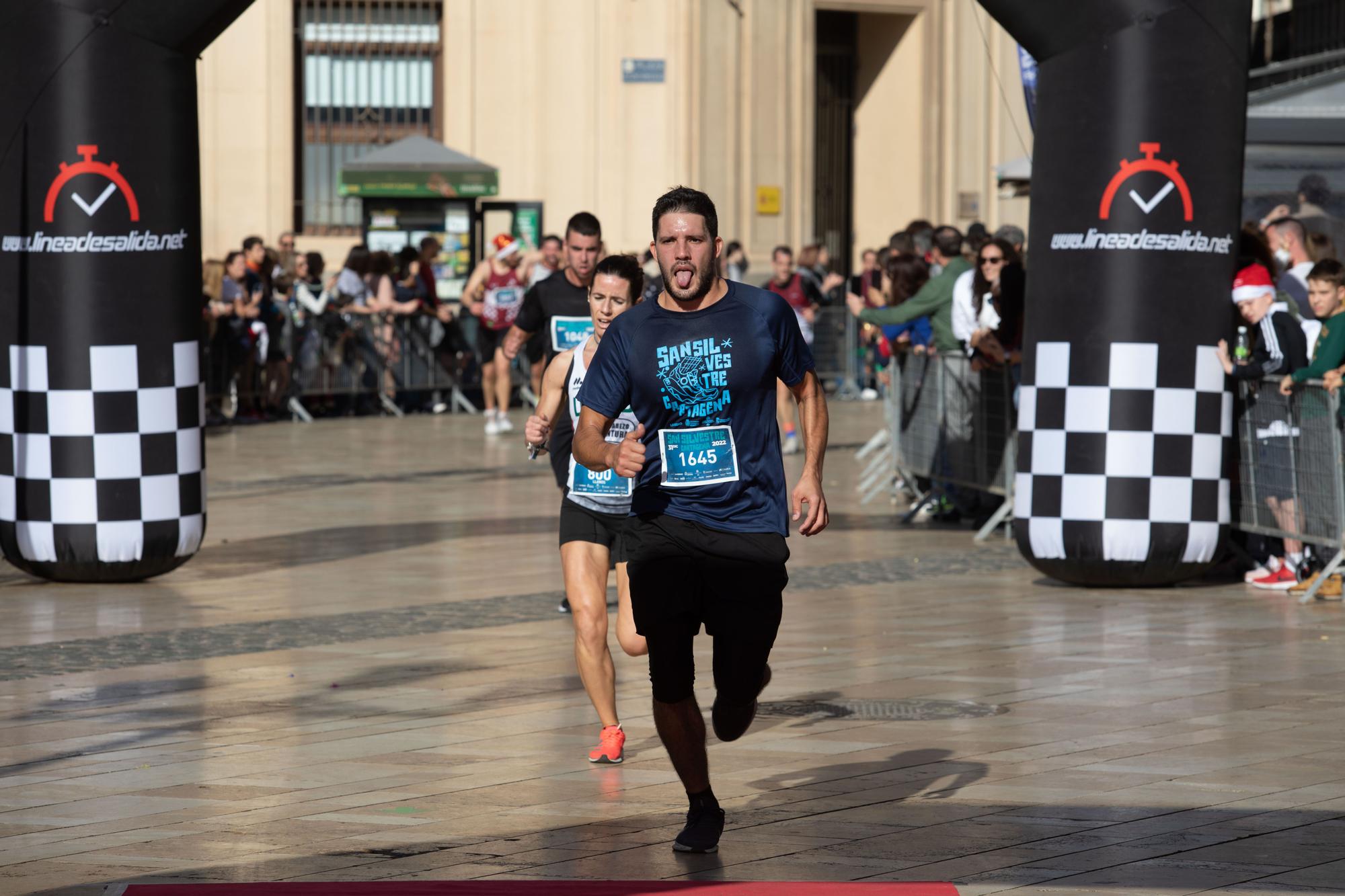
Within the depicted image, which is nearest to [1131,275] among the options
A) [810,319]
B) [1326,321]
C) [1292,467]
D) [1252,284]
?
[1252,284]

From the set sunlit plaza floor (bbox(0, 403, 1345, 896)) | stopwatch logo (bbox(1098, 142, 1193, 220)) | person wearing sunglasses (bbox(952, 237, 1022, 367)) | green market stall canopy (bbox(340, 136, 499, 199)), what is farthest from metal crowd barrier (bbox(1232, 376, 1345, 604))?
green market stall canopy (bbox(340, 136, 499, 199))

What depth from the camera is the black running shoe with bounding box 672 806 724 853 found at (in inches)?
230

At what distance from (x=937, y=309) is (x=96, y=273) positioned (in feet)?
18.7

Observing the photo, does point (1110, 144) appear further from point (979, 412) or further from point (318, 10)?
point (318, 10)

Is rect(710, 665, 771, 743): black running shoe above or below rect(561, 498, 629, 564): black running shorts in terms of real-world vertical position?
below

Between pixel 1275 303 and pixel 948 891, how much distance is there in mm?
6707

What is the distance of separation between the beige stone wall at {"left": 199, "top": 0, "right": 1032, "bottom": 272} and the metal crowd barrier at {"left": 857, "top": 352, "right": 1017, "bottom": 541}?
13.0m

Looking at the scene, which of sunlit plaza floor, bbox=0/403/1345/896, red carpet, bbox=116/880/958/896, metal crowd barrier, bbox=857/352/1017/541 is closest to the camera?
red carpet, bbox=116/880/958/896

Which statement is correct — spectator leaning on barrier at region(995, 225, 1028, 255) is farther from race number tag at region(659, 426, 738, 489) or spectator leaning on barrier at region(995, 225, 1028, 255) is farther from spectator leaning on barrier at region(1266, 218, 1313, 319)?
race number tag at region(659, 426, 738, 489)

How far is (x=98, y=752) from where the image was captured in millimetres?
7344

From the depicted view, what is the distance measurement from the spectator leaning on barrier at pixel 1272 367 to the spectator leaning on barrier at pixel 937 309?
122 inches

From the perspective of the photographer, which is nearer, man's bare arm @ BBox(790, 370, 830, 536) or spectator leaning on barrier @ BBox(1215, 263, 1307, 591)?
man's bare arm @ BBox(790, 370, 830, 536)

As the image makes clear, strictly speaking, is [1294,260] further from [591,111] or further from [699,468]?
[591,111]

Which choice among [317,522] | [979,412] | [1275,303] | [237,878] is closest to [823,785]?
[237,878]
